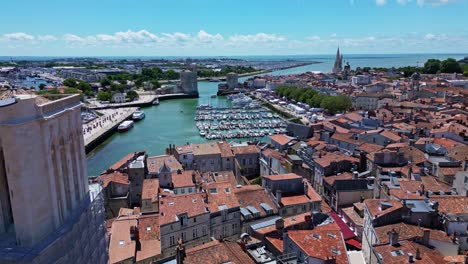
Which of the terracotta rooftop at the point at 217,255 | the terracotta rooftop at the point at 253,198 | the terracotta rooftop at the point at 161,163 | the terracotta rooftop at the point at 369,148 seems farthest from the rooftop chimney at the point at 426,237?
the terracotta rooftop at the point at 161,163

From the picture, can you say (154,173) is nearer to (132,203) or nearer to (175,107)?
(132,203)

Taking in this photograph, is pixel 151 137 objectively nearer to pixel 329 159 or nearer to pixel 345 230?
pixel 329 159

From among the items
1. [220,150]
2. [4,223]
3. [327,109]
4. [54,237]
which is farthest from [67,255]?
[327,109]

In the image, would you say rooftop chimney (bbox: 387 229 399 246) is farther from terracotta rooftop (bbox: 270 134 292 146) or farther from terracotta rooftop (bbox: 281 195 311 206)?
terracotta rooftop (bbox: 270 134 292 146)

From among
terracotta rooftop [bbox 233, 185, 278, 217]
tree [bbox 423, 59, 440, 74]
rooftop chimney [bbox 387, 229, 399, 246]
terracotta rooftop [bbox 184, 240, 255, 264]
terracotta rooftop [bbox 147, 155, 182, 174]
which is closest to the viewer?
terracotta rooftop [bbox 184, 240, 255, 264]

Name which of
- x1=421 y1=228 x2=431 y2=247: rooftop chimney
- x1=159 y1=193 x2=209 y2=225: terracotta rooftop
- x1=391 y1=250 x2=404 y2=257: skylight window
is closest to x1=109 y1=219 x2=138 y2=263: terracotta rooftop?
x1=159 y1=193 x2=209 y2=225: terracotta rooftop

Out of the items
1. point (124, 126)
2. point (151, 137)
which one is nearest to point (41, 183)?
point (151, 137)

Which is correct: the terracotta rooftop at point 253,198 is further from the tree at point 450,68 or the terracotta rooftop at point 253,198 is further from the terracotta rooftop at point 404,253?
the tree at point 450,68
